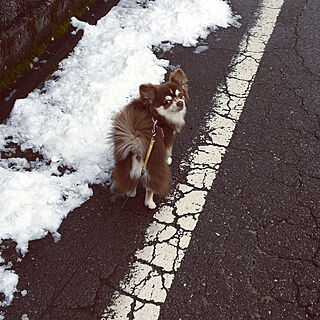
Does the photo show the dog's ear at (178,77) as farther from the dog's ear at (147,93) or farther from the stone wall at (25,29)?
the stone wall at (25,29)

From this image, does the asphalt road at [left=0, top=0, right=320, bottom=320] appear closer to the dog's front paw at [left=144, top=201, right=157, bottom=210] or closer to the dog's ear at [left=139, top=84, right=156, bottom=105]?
the dog's front paw at [left=144, top=201, right=157, bottom=210]

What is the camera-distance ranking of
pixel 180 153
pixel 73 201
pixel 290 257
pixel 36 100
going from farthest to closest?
pixel 36 100, pixel 180 153, pixel 73 201, pixel 290 257

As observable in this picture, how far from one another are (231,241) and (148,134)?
43.1 inches

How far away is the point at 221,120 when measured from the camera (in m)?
3.78

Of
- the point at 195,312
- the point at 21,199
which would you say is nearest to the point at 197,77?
the point at 21,199

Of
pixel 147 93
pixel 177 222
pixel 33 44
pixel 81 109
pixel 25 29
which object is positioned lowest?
pixel 177 222

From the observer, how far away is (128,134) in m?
2.52

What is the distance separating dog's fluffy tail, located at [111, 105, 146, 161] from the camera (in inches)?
99.2

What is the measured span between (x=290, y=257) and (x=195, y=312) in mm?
892

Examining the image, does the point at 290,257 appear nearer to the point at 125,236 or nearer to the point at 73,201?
the point at 125,236

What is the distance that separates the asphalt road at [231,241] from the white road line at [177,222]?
63mm

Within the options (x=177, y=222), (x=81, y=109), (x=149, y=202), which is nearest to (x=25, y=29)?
(x=81, y=109)

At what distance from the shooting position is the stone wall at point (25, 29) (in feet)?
12.0

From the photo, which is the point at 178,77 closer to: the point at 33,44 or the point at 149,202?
the point at 149,202
